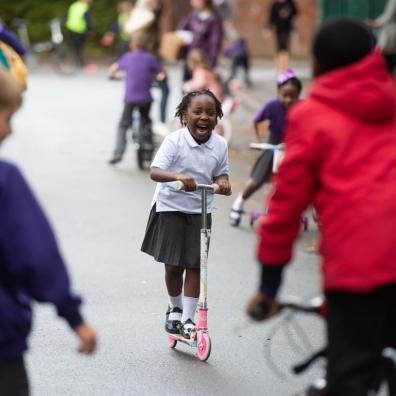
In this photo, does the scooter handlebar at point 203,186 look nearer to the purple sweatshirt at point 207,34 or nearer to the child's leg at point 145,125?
the child's leg at point 145,125

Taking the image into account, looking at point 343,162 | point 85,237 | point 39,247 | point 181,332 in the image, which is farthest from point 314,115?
point 85,237

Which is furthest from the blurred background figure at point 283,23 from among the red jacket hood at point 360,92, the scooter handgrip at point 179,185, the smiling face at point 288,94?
the red jacket hood at point 360,92

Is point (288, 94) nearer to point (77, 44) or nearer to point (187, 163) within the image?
point (187, 163)

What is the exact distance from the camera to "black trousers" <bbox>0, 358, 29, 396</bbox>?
3.91 meters

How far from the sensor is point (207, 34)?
59.7 feet

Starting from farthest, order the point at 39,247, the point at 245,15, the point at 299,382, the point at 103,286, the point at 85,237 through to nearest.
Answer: the point at 245,15, the point at 85,237, the point at 103,286, the point at 299,382, the point at 39,247

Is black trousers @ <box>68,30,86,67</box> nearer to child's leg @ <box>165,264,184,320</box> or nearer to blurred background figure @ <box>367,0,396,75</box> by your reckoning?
blurred background figure @ <box>367,0,396,75</box>

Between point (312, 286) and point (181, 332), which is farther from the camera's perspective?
point (312, 286)

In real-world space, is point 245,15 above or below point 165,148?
below

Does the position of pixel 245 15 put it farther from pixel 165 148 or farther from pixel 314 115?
pixel 314 115

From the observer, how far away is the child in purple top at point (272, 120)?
10219 mm

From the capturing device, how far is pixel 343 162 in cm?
404

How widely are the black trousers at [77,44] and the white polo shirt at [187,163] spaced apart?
23.7 metres

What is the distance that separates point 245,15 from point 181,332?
27.3 m
